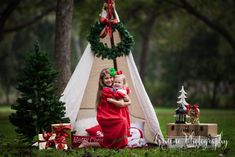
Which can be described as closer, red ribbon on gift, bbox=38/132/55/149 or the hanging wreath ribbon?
red ribbon on gift, bbox=38/132/55/149

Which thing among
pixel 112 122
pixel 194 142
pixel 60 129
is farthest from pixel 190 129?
pixel 60 129

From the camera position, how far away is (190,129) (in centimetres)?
→ 1082

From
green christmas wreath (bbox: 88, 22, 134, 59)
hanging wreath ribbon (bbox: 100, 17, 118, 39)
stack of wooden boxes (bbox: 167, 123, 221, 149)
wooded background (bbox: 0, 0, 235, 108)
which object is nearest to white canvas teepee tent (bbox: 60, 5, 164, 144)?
green christmas wreath (bbox: 88, 22, 134, 59)

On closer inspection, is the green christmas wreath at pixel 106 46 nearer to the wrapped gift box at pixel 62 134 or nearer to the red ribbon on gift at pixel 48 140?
the wrapped gift box at pixel 62 134

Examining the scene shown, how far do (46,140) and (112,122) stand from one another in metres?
1.22

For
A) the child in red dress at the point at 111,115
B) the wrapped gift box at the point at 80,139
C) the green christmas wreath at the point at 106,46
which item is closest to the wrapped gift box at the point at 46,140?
the child in red dress at the point at 111,115

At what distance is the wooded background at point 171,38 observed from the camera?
29.2 metres

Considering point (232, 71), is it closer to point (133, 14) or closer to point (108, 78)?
point (133, 14)

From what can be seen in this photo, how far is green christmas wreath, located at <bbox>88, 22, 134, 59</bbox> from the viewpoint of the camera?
11.8 metres

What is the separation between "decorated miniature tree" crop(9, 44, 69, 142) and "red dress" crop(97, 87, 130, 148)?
791 mm

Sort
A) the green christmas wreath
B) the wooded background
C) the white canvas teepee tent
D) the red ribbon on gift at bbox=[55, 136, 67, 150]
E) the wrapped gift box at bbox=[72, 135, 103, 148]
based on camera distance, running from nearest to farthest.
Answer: the red ribbon on gift at bbox=[55, 136, 67, 150], the wrapped gift box at bbox=[72, 135, 103, 148], the white canvas teepee tent, the green christmas wreath, the wooded background

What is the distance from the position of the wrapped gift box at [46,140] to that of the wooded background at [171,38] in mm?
15212

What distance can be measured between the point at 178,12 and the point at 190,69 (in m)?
7.83

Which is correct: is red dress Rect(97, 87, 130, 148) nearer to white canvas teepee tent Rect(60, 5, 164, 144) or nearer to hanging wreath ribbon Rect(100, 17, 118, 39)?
white canvas teepee tent Rect(60, 5, 164, 144)
